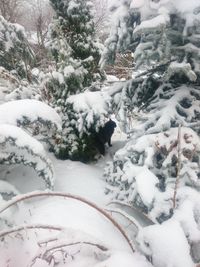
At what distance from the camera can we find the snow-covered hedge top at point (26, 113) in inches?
95.6

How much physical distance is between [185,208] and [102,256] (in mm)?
412

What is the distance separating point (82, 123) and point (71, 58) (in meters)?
0.58

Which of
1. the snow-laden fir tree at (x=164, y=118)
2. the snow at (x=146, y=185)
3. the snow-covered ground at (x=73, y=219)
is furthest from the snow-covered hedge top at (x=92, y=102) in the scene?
the snow at (x=146, y=185)

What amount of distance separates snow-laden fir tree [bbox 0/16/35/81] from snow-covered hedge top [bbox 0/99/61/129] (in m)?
0.97

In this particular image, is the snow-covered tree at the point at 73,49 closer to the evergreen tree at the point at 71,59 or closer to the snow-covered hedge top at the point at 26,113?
the evergreen tree at the point at 71,59

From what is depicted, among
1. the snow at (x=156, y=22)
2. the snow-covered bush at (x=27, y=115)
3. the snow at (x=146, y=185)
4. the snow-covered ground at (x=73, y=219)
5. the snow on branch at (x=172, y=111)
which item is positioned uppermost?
the snow at (x=156, y=22)

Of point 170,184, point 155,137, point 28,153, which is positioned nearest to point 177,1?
point 155,137

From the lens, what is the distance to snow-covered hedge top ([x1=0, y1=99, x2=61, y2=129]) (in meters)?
2.43

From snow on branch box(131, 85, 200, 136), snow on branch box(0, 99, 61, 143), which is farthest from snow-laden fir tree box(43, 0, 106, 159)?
snow on branch box(131, 85, 200, 136)

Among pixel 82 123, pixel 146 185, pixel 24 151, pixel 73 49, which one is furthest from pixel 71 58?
pixel 146 185

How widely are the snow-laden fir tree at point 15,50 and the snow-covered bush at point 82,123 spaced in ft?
2.73

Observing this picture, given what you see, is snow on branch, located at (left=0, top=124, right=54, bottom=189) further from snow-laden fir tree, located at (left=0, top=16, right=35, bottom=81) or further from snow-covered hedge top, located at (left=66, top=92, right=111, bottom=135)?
snow-laden fir tree, located at (left=0, top=16, right=35, bottom=81)

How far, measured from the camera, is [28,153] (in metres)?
2.36

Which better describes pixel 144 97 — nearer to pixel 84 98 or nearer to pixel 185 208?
pixel 84 98
